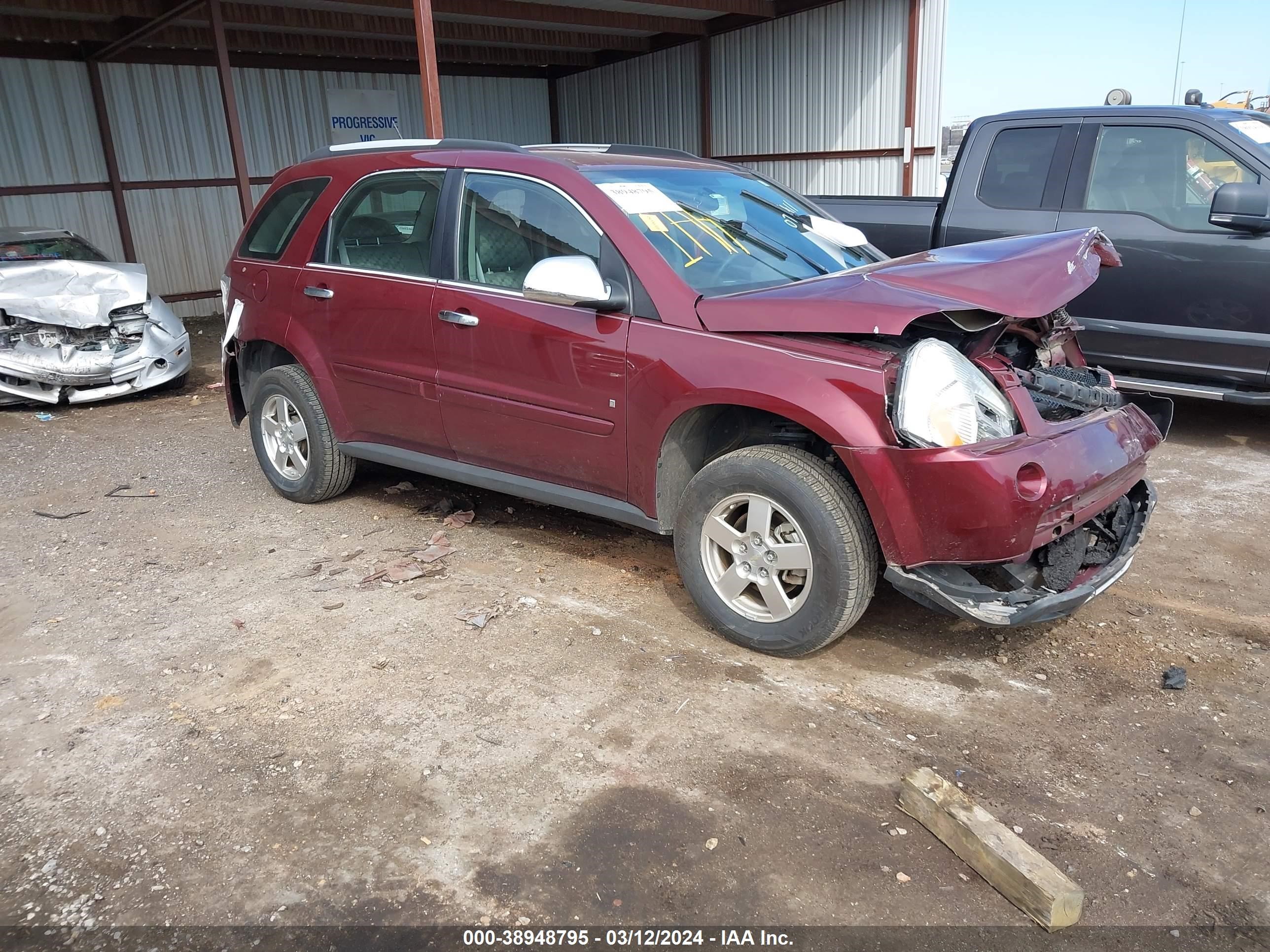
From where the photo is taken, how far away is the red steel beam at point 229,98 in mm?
10484

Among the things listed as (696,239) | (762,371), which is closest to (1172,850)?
(762,371)

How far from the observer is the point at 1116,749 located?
2.99m

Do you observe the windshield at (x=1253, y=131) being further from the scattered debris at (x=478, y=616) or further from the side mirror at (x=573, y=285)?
the scattered debris at (x=478, y=616)

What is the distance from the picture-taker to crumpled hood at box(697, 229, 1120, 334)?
319 cm

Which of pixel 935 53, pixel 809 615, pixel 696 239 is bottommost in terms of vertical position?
pixel 809 615

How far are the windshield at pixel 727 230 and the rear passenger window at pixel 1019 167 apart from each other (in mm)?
2312

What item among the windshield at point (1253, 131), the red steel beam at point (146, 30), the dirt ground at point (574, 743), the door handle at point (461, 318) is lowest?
the dirt ground at point (574, 743)

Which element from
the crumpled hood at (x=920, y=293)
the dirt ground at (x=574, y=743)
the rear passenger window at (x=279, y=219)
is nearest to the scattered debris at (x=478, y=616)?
the dirt ground at (x=574, y=743)

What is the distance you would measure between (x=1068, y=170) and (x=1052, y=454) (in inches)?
155

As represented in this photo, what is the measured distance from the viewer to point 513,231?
13.6 feet

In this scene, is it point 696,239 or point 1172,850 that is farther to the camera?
point 696,239

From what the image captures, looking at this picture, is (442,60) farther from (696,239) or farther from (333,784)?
(333,784)

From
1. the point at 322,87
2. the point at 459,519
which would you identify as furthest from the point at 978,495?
the point at 322,87

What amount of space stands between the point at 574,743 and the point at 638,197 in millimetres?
2213
